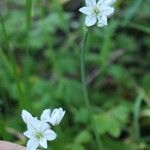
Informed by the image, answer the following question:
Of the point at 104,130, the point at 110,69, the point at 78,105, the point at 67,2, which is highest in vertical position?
the point at 67,2

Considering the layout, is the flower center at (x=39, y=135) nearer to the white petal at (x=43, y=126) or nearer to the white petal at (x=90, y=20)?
the white petal at (x=43, y=126)

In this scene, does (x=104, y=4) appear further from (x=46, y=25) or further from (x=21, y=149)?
(x=46, y=25)

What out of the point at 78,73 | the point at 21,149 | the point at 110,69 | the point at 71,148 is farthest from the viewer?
the point at 78,73

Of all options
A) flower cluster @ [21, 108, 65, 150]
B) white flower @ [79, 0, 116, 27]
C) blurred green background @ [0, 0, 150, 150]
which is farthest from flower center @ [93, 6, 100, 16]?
blurred green background @ [0, 0, 150, 150]

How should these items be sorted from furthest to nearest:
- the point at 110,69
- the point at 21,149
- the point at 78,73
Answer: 1. the point at 78,73
2. the point at 110,69
3. the point at 21,149

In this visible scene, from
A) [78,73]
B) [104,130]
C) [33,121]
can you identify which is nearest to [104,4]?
[33,121]

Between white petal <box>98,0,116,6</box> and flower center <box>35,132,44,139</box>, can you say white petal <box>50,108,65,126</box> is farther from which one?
white petal <box>98,0,116,6</box>

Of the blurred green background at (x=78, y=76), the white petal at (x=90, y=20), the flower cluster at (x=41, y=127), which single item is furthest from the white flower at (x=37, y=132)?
the blurred green background at (x=78, y=76)
